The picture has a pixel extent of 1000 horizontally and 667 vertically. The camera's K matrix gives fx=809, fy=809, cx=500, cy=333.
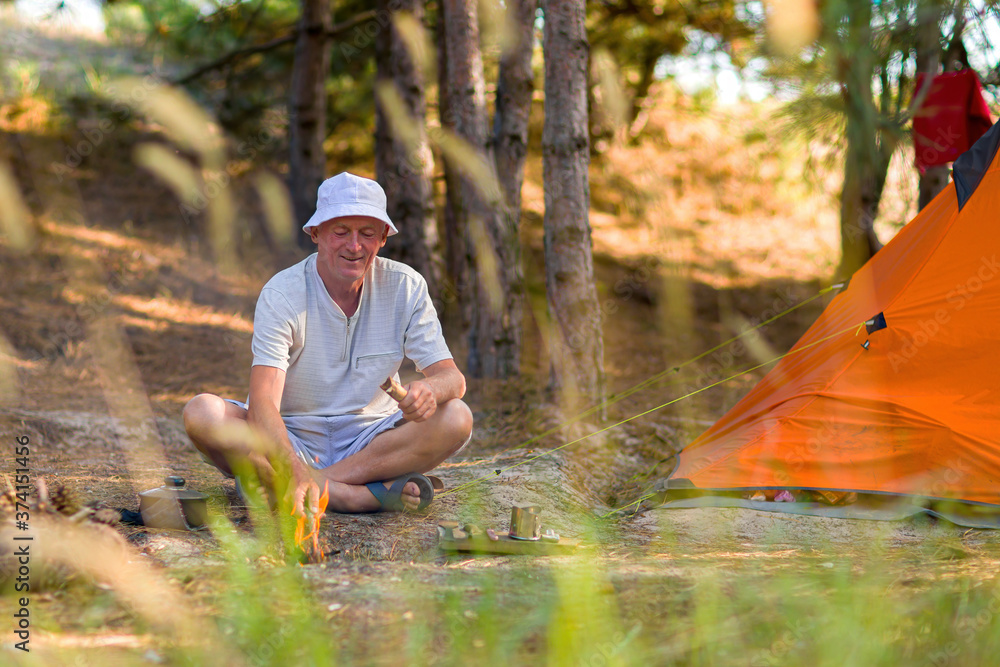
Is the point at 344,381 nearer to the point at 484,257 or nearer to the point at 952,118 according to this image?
the point at 484,257

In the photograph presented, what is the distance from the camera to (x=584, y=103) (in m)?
4.18

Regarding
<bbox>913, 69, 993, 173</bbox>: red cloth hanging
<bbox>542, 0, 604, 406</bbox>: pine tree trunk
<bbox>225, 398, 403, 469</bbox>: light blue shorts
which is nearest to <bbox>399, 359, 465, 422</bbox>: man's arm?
<bbox>225, 398, 403, 469</bbox>: light blue shorts

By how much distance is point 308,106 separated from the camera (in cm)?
782

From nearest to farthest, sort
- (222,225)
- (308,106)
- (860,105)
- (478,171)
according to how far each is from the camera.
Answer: (860,105), (478,171), (308,106), (222,225)

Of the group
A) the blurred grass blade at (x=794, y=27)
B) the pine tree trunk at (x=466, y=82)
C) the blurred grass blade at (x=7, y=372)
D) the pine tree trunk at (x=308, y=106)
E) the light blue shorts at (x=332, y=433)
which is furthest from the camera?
the pine tree trunk at (x=308, y=106)

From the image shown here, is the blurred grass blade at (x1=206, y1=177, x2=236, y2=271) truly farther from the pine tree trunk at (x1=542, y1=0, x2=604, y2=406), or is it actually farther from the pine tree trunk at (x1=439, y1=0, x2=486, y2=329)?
the pine tree trunk at (x1=542, y1=0, x2=604, y2=406)

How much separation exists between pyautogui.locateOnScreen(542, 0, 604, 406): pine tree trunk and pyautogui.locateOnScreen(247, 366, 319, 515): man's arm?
191 cm

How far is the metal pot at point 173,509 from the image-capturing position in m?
2.54

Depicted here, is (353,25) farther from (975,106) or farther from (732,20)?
(975,106)

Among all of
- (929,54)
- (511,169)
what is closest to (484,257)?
(511,169)

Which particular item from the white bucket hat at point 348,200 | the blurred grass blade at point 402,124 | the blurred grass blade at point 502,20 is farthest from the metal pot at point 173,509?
the blurred grass blade at point 402,124

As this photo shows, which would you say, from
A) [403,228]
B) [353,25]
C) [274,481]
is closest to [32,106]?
[353,25]

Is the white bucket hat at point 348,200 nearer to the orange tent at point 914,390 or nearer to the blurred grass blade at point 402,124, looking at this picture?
the orange tent at point 914,390

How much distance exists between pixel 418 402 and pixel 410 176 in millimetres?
3809
